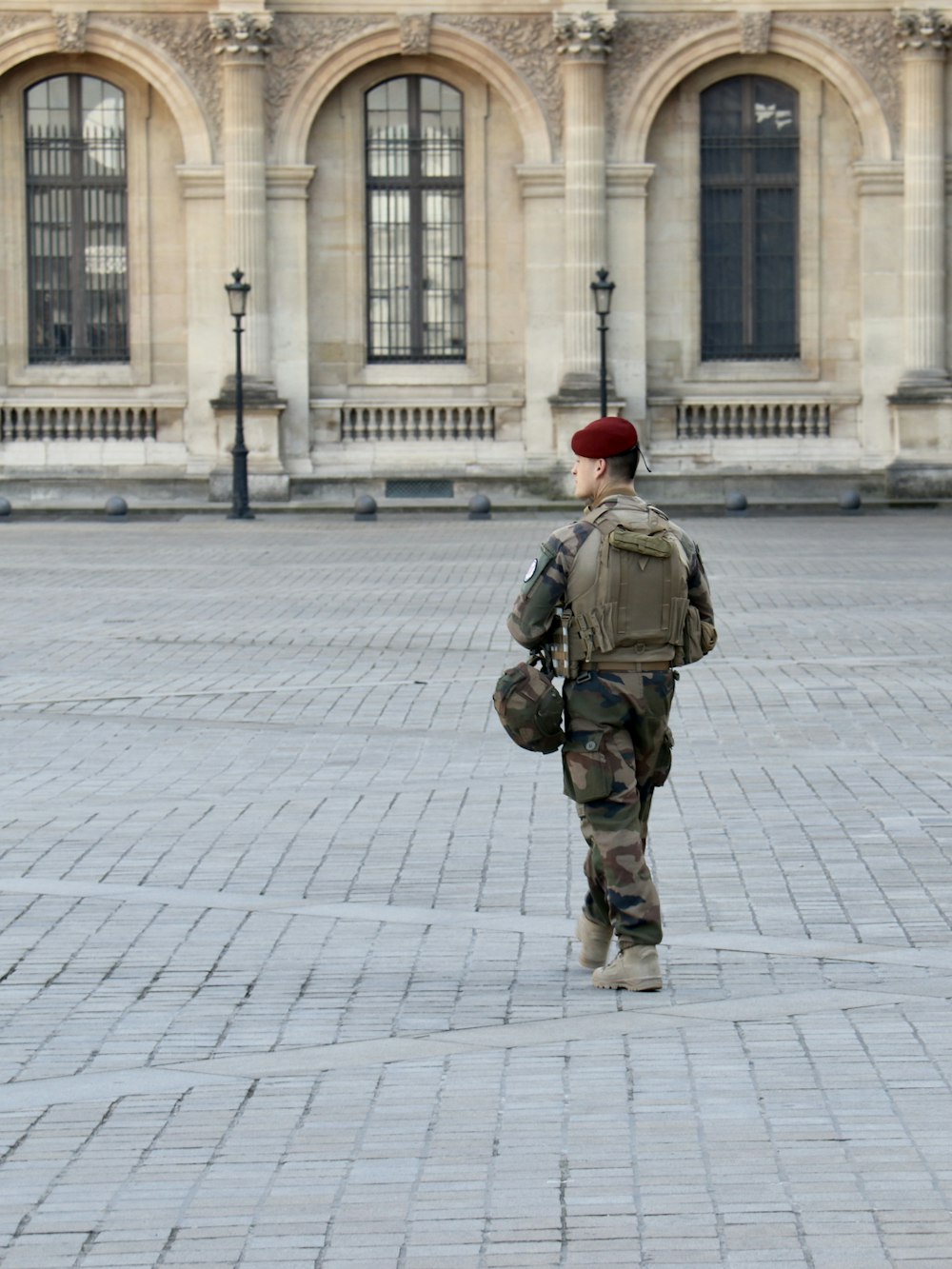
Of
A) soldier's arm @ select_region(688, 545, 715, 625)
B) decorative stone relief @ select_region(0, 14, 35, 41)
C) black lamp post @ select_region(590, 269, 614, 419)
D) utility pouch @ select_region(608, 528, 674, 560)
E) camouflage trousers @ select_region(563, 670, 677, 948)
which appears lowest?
camouflage trousers @ select_region(563, 670, 677, 948)

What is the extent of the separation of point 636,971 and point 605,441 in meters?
1.50

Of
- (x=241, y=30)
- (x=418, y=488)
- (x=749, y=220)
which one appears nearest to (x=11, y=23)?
(x=241, y=30)

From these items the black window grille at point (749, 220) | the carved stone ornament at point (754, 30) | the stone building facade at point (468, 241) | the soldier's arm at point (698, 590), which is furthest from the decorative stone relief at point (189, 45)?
the soldier's arm at point (698, 590)

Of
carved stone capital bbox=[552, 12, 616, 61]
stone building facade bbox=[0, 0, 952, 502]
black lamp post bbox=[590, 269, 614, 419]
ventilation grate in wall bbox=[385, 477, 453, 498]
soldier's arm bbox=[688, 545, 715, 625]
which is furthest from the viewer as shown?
ventilation grate in wall bbox=[385, 477, 453, 498]

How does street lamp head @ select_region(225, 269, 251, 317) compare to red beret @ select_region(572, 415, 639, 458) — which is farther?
street lamp head @ select_region(225, 269, 251, 317)

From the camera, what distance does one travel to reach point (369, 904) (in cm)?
879

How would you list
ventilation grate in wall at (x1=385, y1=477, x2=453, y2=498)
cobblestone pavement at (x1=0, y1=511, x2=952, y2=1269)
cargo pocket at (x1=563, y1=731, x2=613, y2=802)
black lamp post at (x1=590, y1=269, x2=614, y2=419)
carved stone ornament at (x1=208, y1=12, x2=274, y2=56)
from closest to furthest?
cobblestone pavement at (x1=0, y1=511, x2=952, y2=1269), cargo pocket at (x1=563, y1=731, x2=613, y2=802), black lamp post at (x1=590, y1=269, x2=614, y2=419), carved stone ornament at (x1=208, y1=12, x2=274, y2=56), ventilation grate in wall at (x1=385, y1=477, x2=453, y2=498)

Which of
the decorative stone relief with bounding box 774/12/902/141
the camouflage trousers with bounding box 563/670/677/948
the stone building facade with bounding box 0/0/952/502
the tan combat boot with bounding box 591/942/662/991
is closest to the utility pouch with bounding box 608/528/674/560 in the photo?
the camouflage trousers with bounding box 563/670/677/948

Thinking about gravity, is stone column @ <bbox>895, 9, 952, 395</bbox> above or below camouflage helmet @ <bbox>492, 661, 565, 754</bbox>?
above

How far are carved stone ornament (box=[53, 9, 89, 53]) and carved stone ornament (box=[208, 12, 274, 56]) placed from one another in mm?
1990

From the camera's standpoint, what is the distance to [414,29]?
40562mm

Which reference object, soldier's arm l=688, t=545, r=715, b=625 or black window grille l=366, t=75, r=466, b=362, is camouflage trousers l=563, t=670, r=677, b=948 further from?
black window grille l=366, t=75, r=466, b=362

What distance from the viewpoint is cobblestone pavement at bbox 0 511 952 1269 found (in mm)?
5430

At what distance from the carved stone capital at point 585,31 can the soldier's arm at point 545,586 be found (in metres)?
33.9
